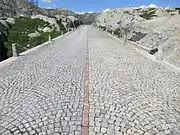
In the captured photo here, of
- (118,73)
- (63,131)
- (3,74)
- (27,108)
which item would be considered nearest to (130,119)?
(63,131)

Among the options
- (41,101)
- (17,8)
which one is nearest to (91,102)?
(41,101)

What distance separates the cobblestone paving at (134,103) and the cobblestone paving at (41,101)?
514 mm

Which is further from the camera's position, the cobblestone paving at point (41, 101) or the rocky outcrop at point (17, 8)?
the rocky outcrop at point (17, 8)

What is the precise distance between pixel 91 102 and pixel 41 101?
1.40 metres

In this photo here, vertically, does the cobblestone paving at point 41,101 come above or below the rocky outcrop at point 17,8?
below

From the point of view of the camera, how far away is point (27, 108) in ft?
16.3

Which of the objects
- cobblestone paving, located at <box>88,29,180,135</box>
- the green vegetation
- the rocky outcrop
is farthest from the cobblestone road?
the rocky outcrop

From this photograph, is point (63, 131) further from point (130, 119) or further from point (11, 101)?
point (11, 101)

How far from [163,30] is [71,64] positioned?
8.84 meters

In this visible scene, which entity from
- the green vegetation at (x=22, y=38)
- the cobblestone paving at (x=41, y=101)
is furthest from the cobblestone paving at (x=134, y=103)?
the green vegetation at (x=22, y=38)

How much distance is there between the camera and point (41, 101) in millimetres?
5391

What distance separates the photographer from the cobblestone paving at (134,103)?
4203 millimetres

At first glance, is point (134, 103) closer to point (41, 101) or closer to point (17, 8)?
point (41, 101)

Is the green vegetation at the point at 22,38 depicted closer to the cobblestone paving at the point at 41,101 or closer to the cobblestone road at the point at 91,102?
the cobblestone paving at the point at 41,101
